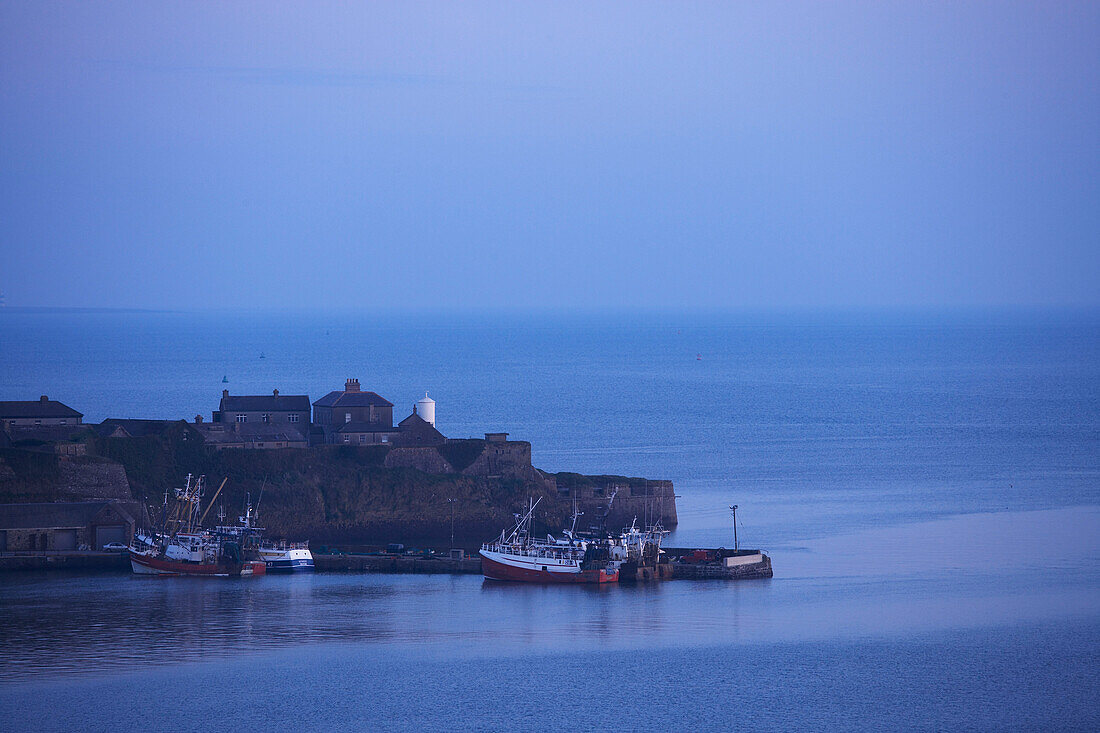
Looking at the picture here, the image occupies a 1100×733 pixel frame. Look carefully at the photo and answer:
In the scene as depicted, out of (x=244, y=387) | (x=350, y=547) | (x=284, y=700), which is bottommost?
(x=284, y=700)

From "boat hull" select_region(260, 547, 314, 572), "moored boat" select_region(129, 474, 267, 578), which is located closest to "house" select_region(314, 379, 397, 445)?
"moored boat" select_region(129, 474, 267, 578)

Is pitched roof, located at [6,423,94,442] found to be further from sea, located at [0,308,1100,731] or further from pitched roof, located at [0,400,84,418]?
sea, located at [0,308,1100,731]

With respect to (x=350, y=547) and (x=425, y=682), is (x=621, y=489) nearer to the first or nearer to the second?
(x=350, y=547)

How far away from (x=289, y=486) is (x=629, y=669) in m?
19.8

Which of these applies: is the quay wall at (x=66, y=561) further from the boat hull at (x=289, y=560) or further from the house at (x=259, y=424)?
the house at (x=259, y=424)

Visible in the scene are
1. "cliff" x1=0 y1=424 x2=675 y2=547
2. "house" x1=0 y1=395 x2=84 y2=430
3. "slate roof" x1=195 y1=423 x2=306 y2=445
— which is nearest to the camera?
"cliff" x1=0 y1=424 x2=675 y2=547

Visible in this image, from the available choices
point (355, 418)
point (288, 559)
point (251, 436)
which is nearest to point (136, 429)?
point (251, 436)

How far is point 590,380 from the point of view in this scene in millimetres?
152125

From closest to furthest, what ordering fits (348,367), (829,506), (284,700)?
(284,700) → (829,506) → (348,367)

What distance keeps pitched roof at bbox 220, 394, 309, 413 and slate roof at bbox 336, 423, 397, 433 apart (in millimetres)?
2875

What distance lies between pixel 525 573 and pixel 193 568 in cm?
1092

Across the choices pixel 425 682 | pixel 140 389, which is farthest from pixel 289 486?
pixel 140 389

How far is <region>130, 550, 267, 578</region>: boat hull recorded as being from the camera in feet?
169

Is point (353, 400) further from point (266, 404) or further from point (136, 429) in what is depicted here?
point (136, 429)
